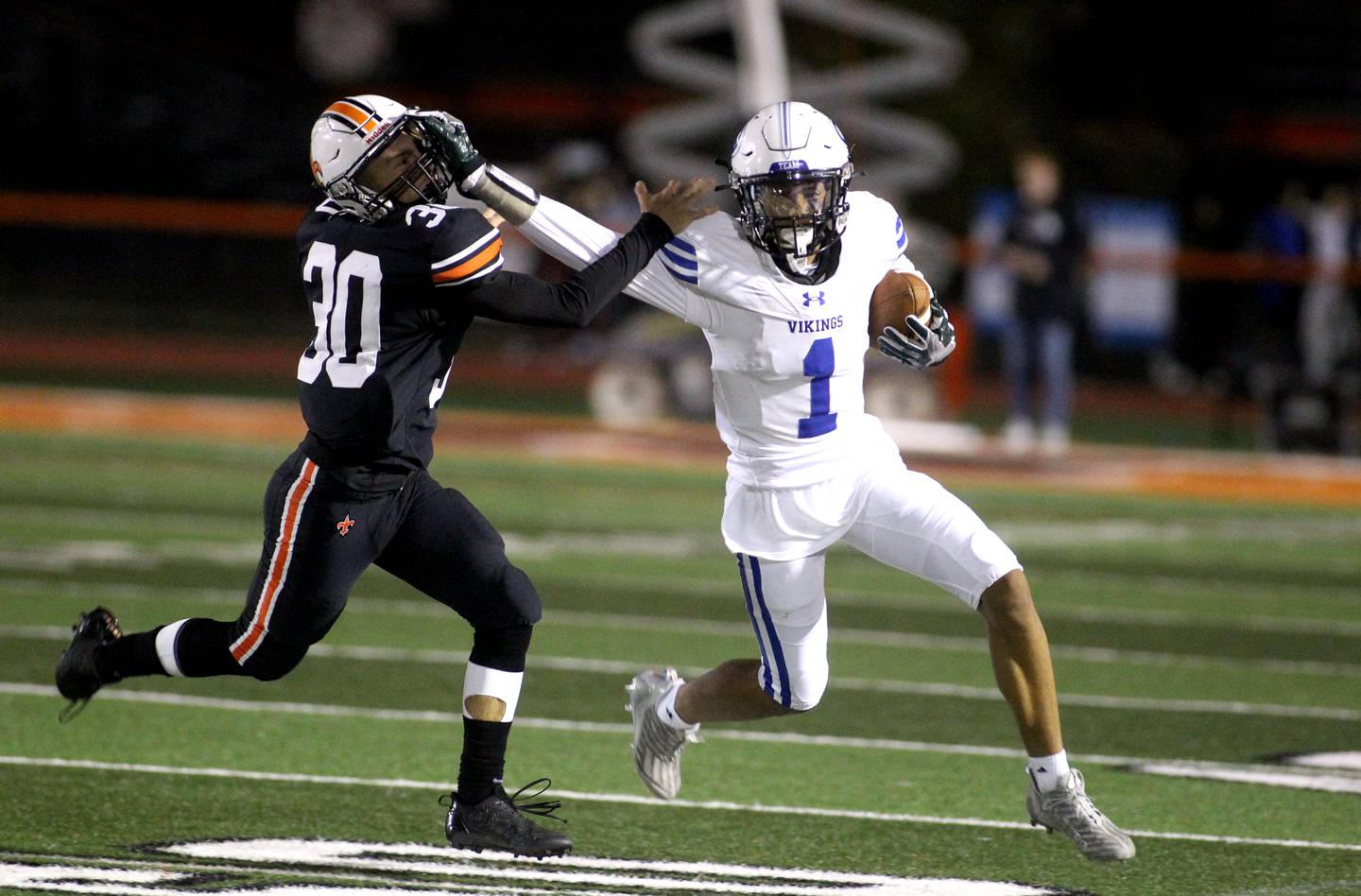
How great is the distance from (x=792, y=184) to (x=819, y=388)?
1.57ft

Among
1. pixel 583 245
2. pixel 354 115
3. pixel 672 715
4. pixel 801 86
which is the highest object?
pixel 801 86

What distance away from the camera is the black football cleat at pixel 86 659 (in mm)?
5512

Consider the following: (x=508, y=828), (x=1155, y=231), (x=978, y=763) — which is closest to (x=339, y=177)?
(x=508, y=828)

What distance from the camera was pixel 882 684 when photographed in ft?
25.4

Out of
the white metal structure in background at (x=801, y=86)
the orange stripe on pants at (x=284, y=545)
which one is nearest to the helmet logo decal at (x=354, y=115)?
the orange stripe on pants at (x=284, y=545)

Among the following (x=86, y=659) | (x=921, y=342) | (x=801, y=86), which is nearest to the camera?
(x=921, y=342)

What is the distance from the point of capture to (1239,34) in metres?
24.7

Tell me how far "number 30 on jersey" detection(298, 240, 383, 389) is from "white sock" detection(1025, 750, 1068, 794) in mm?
1699

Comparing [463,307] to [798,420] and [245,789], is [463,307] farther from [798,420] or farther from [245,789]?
[245,789]

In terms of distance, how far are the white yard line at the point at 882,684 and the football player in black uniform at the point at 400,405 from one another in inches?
103

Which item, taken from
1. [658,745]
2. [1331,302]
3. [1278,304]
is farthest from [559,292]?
[1331,302]

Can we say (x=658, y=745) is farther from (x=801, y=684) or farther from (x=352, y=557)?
(x=352, y=557)

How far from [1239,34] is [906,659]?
1800cm

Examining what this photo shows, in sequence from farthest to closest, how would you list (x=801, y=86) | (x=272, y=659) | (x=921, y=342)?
(x=801, y=86)
(x=921, y=342)
(x=272, y=659)
